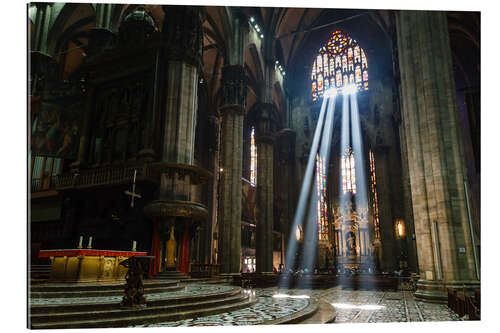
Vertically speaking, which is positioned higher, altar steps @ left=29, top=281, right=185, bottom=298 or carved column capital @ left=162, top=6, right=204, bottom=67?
carved column capital @ left=162, top=6, right=204, bottom=67

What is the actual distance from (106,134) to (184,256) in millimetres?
5918

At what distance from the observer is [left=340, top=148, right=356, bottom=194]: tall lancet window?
28531mm

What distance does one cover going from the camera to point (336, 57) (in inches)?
1120

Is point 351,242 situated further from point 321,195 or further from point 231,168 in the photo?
point 231,168

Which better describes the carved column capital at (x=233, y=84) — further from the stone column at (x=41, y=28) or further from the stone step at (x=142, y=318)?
the stone step at (x=142, y=318)

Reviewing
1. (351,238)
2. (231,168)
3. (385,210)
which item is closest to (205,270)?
(231,168)

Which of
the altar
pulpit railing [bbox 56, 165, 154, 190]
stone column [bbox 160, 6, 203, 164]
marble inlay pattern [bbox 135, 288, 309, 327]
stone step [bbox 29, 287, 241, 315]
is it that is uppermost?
stone column [bbox 160, 6, 203, 164]

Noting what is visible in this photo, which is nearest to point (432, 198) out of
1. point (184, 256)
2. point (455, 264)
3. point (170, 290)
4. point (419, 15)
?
point (455, 264)

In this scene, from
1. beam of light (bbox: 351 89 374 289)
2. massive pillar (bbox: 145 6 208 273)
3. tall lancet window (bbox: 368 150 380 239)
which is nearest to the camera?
massive pillar (bbox: 145 6 208 273)

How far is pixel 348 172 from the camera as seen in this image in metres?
28.9

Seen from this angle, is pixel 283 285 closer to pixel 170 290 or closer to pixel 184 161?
pixel 184 161

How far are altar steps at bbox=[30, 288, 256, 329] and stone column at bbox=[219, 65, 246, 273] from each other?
9493 millimetres

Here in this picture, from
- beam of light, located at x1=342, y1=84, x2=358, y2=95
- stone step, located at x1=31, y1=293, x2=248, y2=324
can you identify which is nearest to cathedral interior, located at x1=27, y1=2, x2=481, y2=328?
stone step, located at x1=31, y1=293, x2=248, y2=324

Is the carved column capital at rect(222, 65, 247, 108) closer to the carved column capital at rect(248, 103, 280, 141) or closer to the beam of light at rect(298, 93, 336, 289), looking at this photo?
the carved column capital at rect(248, 103, 280, 141)
